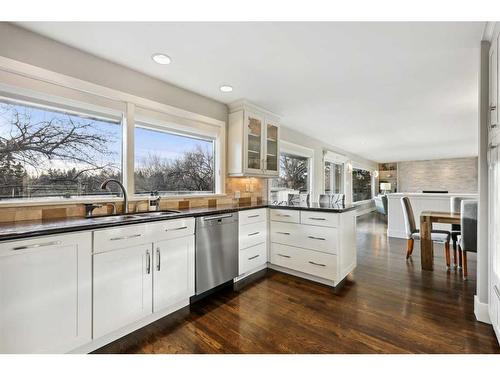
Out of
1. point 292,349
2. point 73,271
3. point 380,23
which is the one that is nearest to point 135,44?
point 73,271

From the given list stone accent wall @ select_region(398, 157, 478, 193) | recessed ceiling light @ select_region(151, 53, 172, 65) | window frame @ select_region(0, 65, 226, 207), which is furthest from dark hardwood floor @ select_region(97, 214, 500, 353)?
stone accent wall @ select_region(398, 157, 478, 193)

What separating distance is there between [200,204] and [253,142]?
4.01ft

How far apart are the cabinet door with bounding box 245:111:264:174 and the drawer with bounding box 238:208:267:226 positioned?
2.13 ft

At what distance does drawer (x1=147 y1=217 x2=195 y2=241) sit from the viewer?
1912mm

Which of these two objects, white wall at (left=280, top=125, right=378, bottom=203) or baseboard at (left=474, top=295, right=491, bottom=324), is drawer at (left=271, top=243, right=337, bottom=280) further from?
white wall at (left=280, top=125, right=378, bottom=203)

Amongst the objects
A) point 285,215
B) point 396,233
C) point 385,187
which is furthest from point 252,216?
point 385,187

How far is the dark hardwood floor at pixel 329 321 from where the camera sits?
1614 millimetres

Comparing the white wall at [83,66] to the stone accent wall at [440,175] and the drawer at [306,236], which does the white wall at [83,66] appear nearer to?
the drawer at [306,236]

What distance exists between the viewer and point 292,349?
158cm

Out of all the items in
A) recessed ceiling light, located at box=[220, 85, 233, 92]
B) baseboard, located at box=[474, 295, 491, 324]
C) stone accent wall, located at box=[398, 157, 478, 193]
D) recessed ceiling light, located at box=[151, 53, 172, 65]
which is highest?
recessed ceiling light, located at box=[220, 85, 233, 92]

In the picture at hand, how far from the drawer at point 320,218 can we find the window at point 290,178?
4.77 feet

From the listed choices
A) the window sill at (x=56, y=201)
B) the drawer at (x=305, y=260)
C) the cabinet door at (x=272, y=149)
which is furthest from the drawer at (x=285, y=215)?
the window sill at (x=56, y=201)

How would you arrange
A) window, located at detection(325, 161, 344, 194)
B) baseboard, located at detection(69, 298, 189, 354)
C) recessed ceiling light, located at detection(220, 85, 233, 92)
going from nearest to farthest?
baseboard, located at detection(69, 298, 189, 354)
recessed ceiling light, located at detection(220, 85, 233, 92)
window, located at detection(325, 161, 344, 194)
